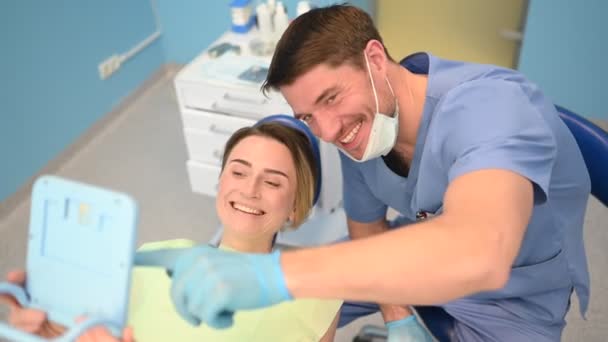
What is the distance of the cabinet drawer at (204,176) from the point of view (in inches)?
78.2

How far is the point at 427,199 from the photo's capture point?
3.25 feet

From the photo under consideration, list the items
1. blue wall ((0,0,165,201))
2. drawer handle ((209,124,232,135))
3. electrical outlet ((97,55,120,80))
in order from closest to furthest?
drawer handle ((209,124,232,135)) < blue wall ((0,0,165,201)) < electrical outlet ((97,55,120,80))

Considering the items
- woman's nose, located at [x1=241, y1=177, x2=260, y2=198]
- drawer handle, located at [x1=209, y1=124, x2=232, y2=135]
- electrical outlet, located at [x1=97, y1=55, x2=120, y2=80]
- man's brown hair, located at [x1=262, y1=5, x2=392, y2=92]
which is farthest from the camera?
electrical outlet, located at [x1=97, y1=55, x2=120, y2=80]

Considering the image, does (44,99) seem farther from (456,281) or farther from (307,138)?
(456,281)

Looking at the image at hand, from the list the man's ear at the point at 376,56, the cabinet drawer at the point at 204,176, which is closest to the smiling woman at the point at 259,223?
the man's ear at the point at 376,56

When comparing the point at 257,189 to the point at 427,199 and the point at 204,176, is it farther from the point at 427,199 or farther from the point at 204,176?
the point at 204,176

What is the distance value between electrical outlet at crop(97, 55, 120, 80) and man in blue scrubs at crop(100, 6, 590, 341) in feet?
6.16

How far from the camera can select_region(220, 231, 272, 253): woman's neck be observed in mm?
1195

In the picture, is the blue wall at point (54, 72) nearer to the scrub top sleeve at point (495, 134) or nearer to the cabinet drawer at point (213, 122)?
the cabinet drawer at point (213, 122)

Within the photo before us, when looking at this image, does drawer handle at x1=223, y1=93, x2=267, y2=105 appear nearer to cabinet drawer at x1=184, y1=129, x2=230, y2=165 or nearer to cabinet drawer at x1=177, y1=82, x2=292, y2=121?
cabinet drawer at x1=177, y1=82, x2=292, y2=121

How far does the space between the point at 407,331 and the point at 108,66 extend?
7.24 feet

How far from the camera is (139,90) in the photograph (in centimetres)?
293

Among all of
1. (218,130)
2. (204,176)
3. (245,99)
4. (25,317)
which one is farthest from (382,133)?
(204,176)

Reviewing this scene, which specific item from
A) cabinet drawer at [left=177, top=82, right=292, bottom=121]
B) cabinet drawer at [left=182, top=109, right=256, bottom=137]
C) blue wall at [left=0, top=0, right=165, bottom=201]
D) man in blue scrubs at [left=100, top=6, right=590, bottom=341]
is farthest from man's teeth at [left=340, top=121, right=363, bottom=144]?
blue wall at [left=0, top=0, right=165, bottom=201]
